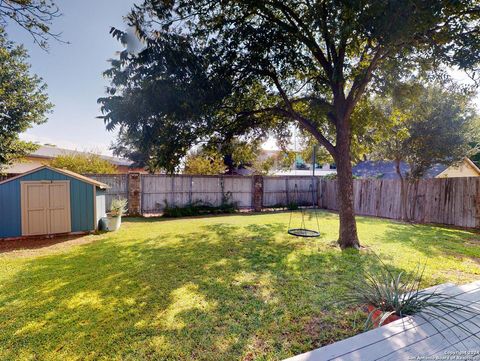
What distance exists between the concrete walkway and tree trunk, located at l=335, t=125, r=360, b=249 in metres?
3.57

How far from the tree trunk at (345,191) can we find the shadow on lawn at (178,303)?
1.94 feet

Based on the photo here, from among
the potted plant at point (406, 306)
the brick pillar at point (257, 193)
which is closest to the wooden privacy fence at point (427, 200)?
the brick pillar at point (257, 193)

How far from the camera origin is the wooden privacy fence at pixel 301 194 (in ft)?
27.1

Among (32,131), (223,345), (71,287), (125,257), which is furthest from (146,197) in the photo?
(223,345)

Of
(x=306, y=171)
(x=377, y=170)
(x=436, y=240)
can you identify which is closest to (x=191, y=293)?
(x=436, y=240)

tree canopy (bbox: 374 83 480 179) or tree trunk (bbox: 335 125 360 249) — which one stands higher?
tree canopy (bbox: 374 83 480 179)

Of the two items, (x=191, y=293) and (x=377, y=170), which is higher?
(x=377, y=170)

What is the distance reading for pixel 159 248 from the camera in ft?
18.0

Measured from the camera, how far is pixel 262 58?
5.46 m

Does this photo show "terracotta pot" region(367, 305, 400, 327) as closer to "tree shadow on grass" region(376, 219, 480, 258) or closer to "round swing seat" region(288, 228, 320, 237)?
"round swing seat" region(288, 228, 320, 237)

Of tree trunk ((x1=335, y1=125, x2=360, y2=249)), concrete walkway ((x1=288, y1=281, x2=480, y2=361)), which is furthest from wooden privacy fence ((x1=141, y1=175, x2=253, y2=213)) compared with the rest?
concrete walkway ((x1=288, y1=281, x2=480, y2=361))

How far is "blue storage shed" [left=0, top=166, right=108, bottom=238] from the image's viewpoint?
20.7 feet

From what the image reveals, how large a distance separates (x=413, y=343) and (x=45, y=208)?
8.03m

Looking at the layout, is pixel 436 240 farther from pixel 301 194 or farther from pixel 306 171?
pixel 306 171
